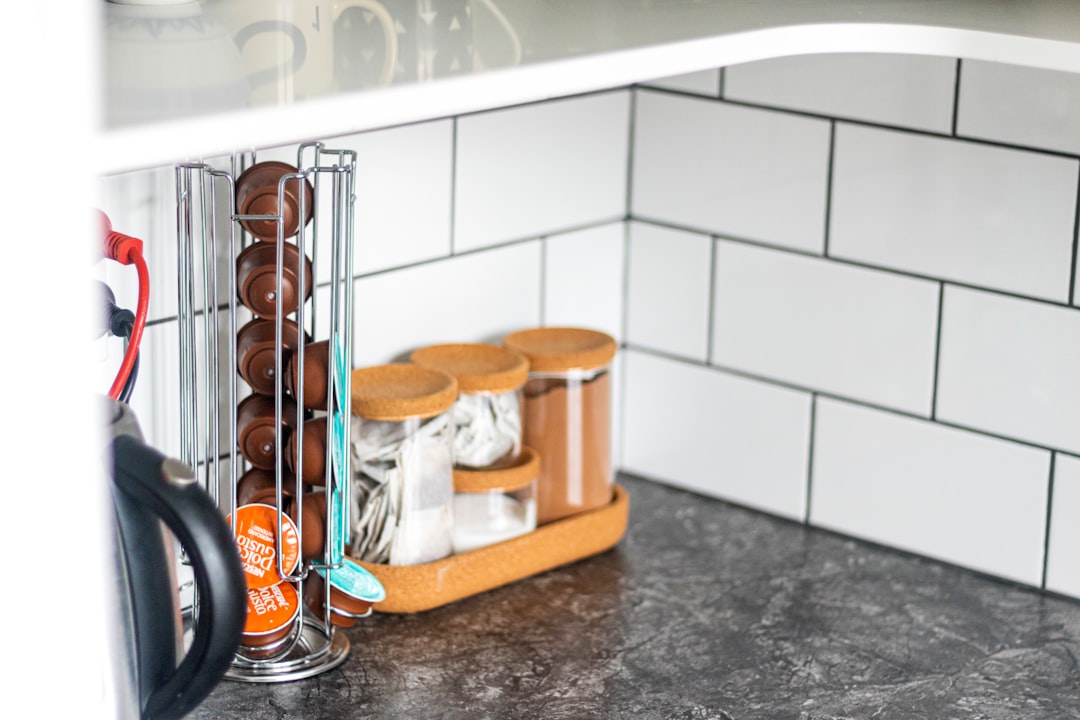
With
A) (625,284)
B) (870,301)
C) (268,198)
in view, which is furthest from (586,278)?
(268,198)

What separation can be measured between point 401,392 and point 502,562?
0.54ft

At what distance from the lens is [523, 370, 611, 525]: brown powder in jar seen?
43.3 inches

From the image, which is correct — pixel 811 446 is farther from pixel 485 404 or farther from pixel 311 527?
pixel 311 527

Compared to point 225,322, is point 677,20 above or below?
above

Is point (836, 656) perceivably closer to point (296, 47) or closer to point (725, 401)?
point (725, 401)

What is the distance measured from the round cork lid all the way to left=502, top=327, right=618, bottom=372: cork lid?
0.01 metres

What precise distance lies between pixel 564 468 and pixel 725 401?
0.21m

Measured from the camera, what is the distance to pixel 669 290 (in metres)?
1.27

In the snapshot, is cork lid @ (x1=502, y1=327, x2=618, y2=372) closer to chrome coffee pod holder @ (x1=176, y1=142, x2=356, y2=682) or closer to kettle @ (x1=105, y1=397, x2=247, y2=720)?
chrome coffee pod holder @ (x1=176, y1=142, x2=356, y2=682)

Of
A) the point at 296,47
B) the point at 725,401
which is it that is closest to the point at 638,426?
the point at 725,401

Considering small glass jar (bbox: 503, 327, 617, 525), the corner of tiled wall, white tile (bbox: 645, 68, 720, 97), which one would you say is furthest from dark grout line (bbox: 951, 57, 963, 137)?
small glass jar (bbox: 503, 327, 617, 525)

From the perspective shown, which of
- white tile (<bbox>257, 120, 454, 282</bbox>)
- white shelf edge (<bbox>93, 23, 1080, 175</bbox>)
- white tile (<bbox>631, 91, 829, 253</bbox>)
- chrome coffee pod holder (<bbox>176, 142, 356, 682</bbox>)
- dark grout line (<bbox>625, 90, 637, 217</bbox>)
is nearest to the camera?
white shelf edge (<bbox>93, 23, 1080, 175</bbox>)

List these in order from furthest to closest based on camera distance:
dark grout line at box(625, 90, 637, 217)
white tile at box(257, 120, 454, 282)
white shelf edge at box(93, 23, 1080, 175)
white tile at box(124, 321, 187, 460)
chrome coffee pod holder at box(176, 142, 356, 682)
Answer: dark grout line at box(625, 90, 637, 217), white tile at box(257, 120, 454, 282), white tile at box(124, 321, 187, 460), chrome coffee pod holder at box(176, 142, 356, 682), white shelf edge at box(93, 23, 1080, 175)

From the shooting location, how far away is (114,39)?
71 centimetres
